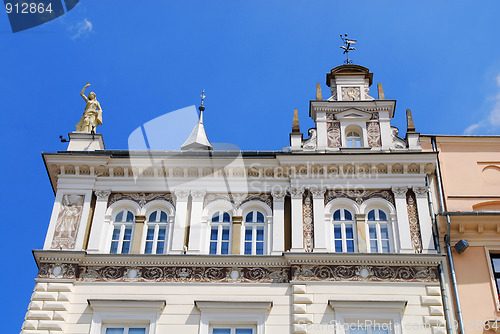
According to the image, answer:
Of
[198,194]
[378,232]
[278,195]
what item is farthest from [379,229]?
[198,194]

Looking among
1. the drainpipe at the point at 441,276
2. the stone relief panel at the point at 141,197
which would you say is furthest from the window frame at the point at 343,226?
the stone relief panel at the point at 141,197

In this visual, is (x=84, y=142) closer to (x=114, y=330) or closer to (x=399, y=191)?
(x=114, y=330)

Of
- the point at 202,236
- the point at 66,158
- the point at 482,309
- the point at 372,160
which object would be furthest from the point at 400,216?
the point at 66,158

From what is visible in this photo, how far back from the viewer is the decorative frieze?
22.5 meters

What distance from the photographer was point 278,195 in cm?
2238

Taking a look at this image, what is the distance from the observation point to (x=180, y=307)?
2003 centimetres

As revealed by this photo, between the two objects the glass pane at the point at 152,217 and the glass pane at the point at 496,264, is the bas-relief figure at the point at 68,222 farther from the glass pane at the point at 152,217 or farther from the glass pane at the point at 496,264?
the glass pane at the point at 496,264

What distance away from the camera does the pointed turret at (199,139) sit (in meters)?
25.8

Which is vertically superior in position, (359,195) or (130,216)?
(359,195)

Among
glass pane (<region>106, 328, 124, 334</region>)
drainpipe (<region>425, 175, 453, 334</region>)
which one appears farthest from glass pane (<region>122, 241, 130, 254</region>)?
drainpipe (<region>425, 175, 453, 334</region>)

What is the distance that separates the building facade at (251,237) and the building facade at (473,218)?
728 millimetres

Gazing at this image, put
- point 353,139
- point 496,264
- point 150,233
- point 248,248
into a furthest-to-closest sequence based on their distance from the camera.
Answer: point 353,139
point 150,233
point 248,248
point 496,264

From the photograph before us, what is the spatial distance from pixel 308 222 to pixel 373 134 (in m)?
4.09

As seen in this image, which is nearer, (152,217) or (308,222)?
(308,222)
